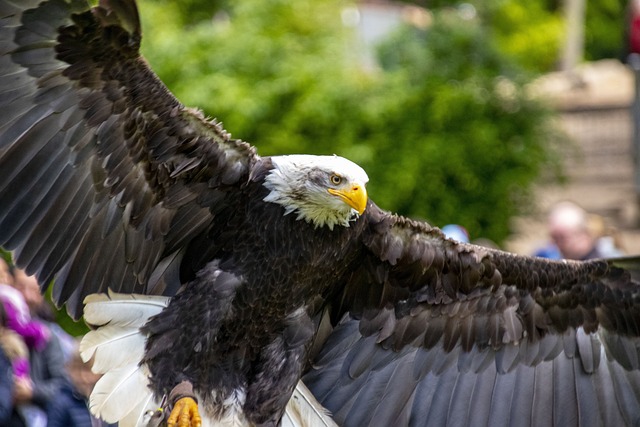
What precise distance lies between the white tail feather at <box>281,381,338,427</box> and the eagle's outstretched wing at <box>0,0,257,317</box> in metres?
0.93

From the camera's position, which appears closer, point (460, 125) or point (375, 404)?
point (375, 404)

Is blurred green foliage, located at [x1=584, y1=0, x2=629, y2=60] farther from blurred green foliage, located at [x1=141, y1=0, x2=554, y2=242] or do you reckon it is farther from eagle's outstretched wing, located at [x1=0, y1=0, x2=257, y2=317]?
eagle's outstretched wing, located at [x1=0, y1=0, x2=257, y2=317]

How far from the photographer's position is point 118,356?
17.1ft

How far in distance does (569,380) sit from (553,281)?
1.77 feet

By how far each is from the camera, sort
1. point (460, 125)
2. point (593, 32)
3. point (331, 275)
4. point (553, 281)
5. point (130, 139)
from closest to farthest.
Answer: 1. point (130, 139)
2. point (331, 275)
3. point (553, 281)
4. point (460, 125)
5. point (593, 32)

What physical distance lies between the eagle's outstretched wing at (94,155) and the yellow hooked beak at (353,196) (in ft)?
Result: 1.39

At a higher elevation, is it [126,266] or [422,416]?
[126,266]

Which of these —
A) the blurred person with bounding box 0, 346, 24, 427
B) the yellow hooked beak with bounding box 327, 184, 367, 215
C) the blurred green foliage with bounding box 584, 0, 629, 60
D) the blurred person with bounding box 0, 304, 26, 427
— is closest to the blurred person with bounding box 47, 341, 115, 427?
the blurred person with bounding box 0, 304, 26, 427

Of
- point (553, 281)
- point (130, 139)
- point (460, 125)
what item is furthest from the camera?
point (460, 125)

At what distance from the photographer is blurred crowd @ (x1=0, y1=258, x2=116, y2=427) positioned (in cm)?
624

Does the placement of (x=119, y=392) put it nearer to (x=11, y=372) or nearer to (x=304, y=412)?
(x=304, y=412)

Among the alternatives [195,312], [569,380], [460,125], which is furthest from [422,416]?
[460,125]

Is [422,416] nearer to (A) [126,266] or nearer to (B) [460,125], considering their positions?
(A) [126,266]

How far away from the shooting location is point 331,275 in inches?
215
